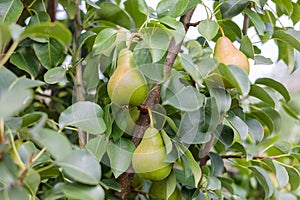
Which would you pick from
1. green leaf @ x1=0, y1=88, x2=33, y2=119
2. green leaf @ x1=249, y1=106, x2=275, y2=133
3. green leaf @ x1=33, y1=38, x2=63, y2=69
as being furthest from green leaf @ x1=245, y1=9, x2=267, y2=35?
green leaf @ x1=0, y1=88, x2=33, y2=119

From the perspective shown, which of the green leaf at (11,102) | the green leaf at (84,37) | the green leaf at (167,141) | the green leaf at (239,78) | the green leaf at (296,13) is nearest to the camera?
the green leaf at (11,102)

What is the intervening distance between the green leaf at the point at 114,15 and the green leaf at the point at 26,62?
0.17 m

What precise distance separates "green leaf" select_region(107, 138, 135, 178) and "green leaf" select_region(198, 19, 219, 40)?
191 millimetres

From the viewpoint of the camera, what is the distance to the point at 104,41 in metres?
0.64

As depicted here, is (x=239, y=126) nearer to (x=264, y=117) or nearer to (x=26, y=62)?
(x=264, y=117)

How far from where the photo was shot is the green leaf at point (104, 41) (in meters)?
0.64

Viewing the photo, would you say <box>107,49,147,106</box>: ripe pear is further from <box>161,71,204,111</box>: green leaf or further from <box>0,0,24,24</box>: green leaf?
<box>0,0,24,24</box>: green leaf

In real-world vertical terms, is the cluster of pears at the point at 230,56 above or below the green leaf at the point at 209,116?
above

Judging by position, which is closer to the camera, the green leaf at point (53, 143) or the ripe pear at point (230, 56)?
the green leaf at point (53, 143)

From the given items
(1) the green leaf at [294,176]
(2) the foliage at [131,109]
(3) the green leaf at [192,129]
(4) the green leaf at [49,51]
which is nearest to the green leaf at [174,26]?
(2) the foliage at [131,109]

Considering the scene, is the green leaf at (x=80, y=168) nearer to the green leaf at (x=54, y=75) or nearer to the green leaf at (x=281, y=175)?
the green leaf at (x=54, y=75)

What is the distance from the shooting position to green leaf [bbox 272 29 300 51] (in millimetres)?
701

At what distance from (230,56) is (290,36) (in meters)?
0.14

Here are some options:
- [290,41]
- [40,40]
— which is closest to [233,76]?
[290,41]
